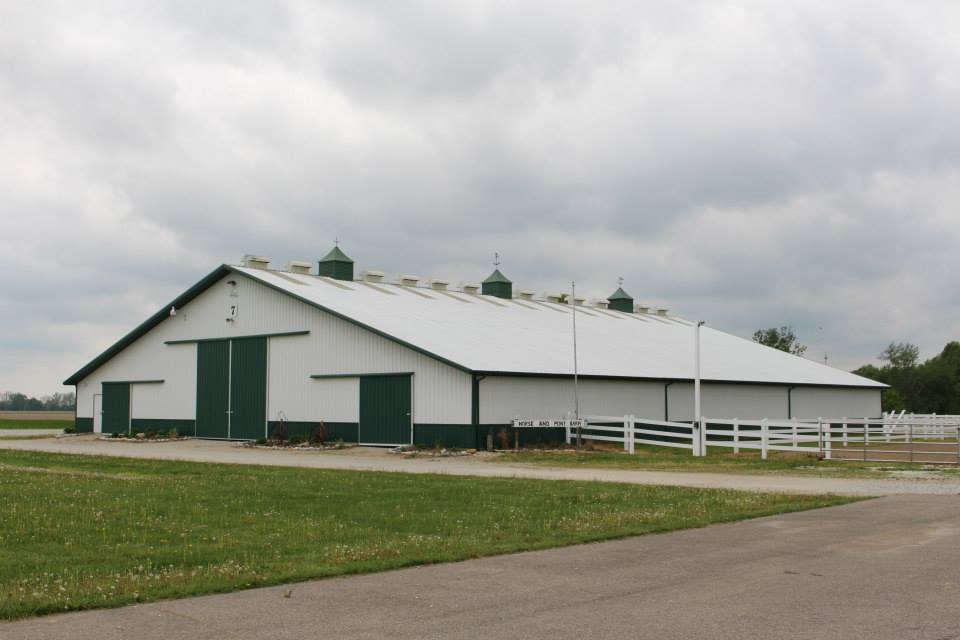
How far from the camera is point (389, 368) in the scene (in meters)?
36.8

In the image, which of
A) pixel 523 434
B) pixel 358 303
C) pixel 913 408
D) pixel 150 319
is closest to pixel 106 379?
pixel 150 319

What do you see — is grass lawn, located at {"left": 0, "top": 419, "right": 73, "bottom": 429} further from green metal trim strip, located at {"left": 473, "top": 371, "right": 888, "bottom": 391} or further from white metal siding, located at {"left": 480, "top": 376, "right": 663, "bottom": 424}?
green metal trim strip, located at {"left": 473, "top": 371, "right": 888, "bottom": 391}

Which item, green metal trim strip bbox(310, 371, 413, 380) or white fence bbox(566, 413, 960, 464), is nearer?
white fence bbox(566, 413, 960, 464)

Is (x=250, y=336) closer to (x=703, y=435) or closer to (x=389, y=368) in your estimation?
(x=389, y=368)

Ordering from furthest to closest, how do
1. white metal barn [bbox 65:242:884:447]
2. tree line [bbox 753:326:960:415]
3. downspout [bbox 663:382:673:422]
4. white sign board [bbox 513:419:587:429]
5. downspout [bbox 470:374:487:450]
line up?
tree line [bbox 753:326:960:415] < downspout [bbox 663:382:673:422] < white metal barn [bbox 65:242:884:447] < white sign board [bbox 513:419:587:429] < downspout [bbox 470:374:487:450]

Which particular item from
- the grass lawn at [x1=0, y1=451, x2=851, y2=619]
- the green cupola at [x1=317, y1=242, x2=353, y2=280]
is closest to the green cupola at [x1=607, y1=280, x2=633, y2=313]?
the green cupola at [x1=317, y1=242, x2=353, y2=280]

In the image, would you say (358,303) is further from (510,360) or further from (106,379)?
(106,379)

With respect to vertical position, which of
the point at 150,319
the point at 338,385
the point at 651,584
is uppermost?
the point at 150,319

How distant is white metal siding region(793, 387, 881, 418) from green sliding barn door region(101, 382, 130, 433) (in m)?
31.2

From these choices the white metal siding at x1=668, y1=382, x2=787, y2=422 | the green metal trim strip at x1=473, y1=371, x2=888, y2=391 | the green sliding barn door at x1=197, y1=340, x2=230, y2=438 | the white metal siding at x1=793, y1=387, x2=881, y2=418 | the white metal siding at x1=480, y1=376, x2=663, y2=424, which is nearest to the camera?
the white metal siding at x1=480, y1=376, x2=663, y2=424

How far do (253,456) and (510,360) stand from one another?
9.68 m

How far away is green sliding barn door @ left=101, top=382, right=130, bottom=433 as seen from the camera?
47562mm

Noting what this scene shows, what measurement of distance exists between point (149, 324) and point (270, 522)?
34.8m

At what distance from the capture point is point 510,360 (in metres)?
37.1
